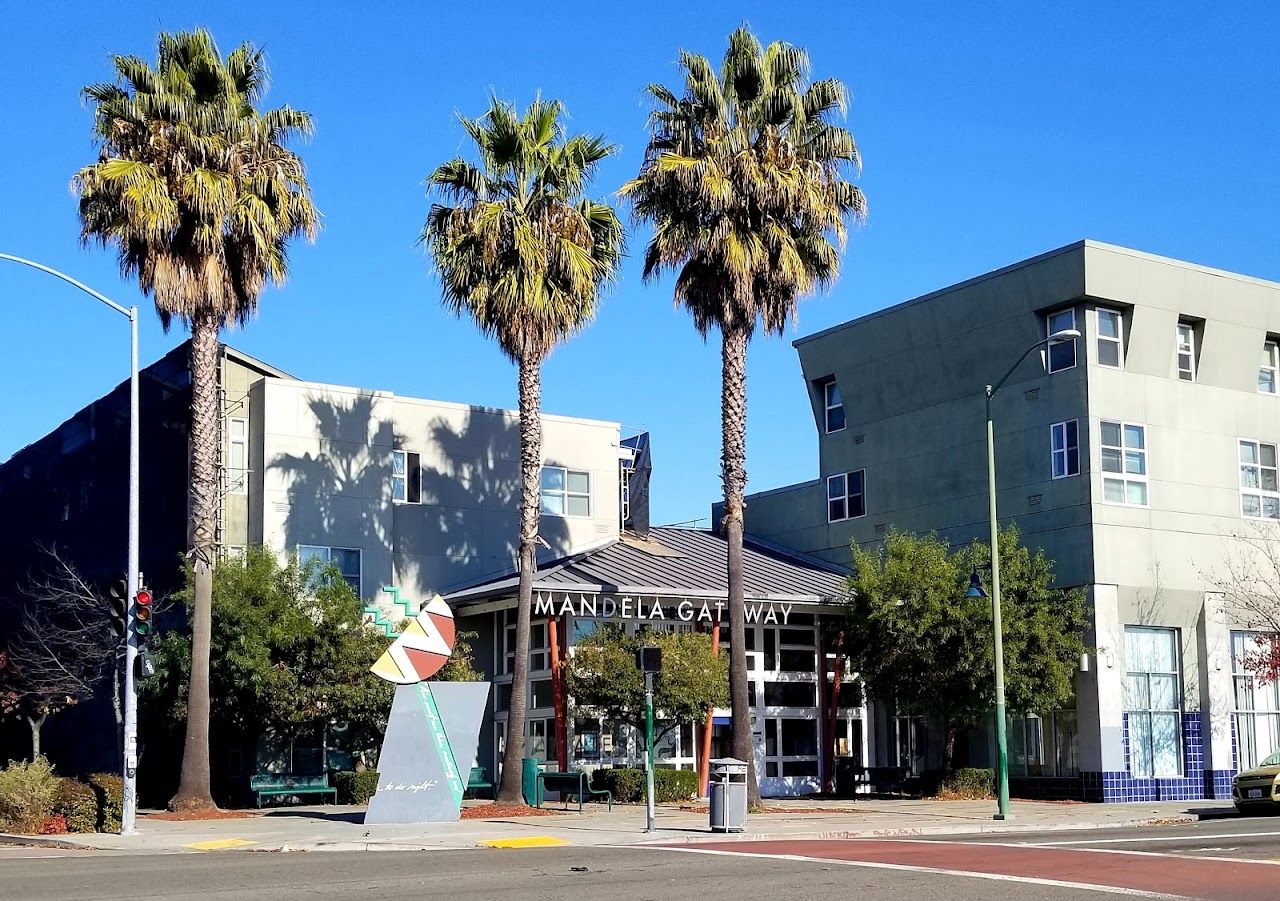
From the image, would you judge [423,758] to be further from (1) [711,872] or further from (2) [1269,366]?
(2) [1269,366]

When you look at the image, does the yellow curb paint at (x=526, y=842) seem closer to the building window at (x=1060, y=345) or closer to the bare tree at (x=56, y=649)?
the bare tree at (x=56, y=649)

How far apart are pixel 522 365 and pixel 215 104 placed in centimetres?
855

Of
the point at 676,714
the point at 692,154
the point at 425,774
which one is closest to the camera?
the point at 425,774

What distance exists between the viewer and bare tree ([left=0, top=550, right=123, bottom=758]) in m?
40.8

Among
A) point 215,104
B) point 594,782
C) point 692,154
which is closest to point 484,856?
point 594,782

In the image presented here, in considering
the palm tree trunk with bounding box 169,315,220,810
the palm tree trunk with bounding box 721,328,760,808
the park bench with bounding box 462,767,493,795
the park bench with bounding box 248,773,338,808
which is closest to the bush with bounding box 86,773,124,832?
the palm tree trunk with bounding box 169,315,220,810

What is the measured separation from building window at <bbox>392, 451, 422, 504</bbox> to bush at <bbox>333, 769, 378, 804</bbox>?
340 inches

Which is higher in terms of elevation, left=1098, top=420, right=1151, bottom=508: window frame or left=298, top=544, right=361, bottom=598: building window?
left=1098, top=420, right=1151, bottom=508: window frame

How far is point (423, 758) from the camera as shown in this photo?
27734mm

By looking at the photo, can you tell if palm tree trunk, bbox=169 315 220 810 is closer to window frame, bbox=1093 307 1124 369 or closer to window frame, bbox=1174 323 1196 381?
window frame, bbox=1093 307 1124 369

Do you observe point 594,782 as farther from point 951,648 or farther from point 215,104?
point 215,104

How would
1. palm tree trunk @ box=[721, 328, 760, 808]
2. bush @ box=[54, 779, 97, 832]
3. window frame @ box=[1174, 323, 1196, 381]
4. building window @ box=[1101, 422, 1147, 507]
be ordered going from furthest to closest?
window frame @ box=[1174, 323, 1196, 381] → building window @ box=[1101, 422, 1147, 507] → palm tree trunk @ box=[721, 328, 760, 808] → bush @ box=[54, 779, 97, 832]

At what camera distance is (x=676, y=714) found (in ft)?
108

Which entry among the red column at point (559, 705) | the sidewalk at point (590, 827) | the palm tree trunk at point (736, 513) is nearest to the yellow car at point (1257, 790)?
the sidewalk at point (590, 827)
